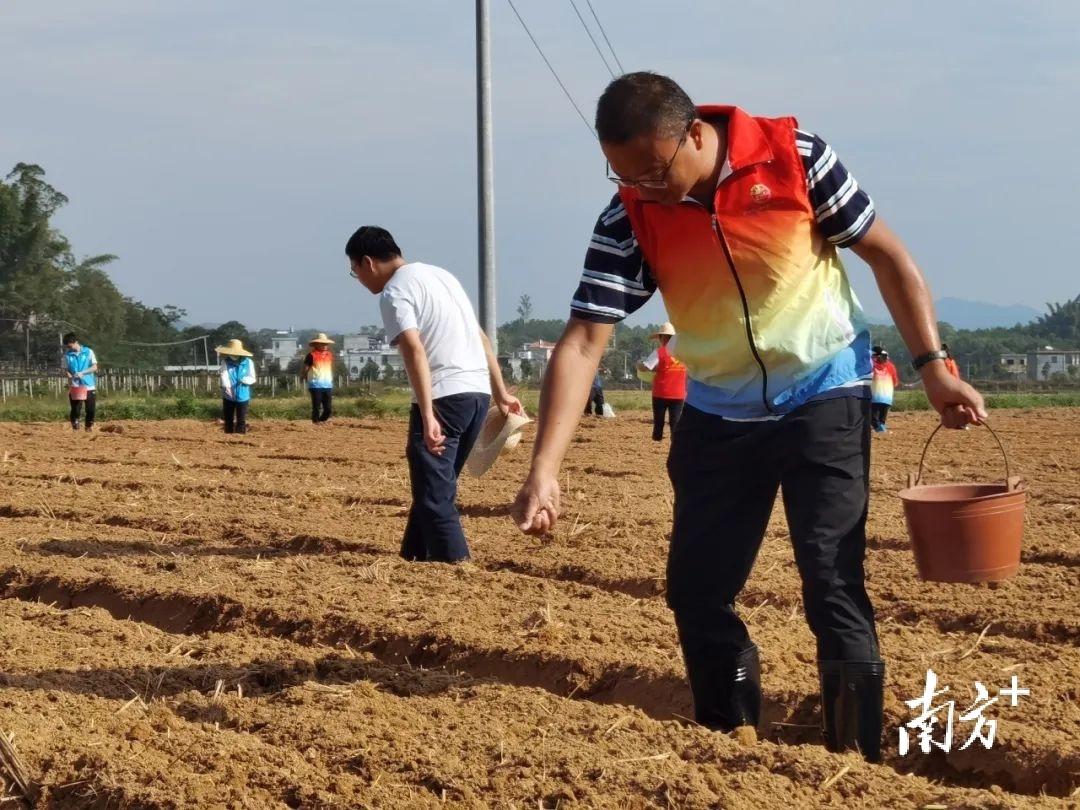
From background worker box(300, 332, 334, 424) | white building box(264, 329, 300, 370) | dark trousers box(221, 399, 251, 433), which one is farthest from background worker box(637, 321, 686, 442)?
white building box(264, 329, 300, 370)

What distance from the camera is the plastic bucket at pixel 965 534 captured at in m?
3.82

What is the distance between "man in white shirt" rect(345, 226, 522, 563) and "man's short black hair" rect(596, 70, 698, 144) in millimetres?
3240

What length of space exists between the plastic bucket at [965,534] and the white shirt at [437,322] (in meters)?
3.18

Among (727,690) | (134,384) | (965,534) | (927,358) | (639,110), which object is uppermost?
(639,110)

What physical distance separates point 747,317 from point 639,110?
599mm

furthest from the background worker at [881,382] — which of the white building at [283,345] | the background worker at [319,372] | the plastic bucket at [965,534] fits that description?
the white building at [283,345]

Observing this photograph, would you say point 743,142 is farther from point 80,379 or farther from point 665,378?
point 80,379

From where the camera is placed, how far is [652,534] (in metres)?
8.09

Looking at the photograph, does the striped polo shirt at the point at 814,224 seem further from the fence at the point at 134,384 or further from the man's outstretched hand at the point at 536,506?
the fence at the point at 134,384

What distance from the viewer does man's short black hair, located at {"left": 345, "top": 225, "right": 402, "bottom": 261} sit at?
684 cm

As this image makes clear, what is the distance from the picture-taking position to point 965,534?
12.6 ft

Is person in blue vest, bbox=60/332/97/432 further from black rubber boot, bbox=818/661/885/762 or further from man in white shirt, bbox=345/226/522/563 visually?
black rubber boot, bbox=818/661/885/762

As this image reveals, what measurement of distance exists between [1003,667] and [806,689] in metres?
0.69

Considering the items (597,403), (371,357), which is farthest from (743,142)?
(371,357)
